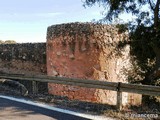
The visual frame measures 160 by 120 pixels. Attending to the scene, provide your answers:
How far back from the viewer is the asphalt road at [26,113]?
647 centimetres

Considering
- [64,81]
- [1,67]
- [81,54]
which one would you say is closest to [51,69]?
[81,54]

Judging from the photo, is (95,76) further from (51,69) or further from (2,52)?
(2,52)

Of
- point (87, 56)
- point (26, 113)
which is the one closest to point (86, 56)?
point (87, 56)

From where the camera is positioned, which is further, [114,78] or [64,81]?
[114,78]

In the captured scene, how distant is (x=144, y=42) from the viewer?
11.5 metres

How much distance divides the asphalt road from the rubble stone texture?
379cm

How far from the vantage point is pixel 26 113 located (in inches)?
271

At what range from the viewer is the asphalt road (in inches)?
255

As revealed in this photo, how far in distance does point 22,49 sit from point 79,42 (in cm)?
526

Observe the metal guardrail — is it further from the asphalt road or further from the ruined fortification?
the ruined fortification

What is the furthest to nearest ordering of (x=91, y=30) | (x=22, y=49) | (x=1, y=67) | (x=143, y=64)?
(x=1, y=67) < (x=22, y=49) < (x=143, y=64) < (x=91, y=30)

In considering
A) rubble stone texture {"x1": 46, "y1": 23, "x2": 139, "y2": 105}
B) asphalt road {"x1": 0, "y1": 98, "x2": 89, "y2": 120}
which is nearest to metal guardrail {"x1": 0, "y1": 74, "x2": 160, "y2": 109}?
asphalt road {"x1": 0, "y1": 98, "x2": 89, "y2": 120}

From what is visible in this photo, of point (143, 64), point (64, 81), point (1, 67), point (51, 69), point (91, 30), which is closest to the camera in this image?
point (64, 81)

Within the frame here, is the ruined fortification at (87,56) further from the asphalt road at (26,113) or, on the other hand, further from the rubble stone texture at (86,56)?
the asphalt road at (26,113)
